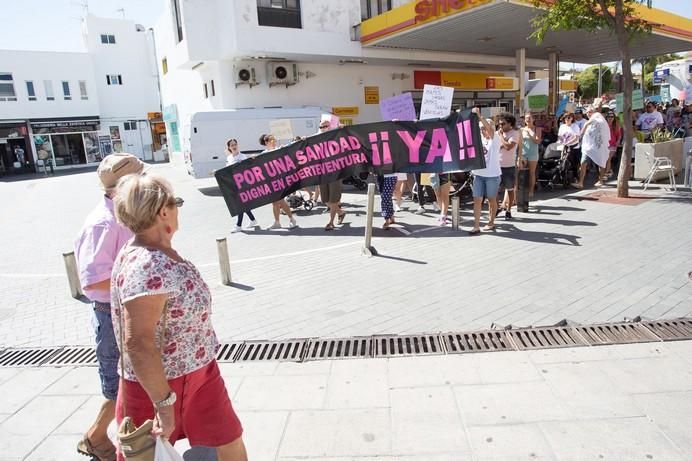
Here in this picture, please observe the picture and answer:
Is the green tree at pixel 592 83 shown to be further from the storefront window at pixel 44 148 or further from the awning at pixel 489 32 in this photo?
the storefront window at pixel 44 148

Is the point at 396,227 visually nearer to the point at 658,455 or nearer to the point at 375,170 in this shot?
the point at 375,170

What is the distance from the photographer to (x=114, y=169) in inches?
107

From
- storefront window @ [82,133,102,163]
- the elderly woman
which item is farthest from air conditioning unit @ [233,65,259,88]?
storefront window @ [82,133,102,163]

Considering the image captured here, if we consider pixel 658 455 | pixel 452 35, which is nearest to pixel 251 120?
pixel 452 35

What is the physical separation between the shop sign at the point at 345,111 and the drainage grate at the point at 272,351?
54.8 feet

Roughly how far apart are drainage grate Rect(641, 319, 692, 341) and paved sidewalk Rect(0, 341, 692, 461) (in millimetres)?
A: 148

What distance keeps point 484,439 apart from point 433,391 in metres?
0.61

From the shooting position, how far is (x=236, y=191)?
24.4 ft

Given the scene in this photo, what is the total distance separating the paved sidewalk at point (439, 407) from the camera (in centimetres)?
289

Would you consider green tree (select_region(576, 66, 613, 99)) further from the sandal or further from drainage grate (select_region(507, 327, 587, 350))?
the sandal

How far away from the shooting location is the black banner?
293 inches

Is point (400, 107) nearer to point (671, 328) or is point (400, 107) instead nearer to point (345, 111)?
point (671, 328)

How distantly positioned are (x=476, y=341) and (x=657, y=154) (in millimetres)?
9891

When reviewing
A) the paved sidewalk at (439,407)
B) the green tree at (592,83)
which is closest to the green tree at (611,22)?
the paved sidewalk at (439,407)
